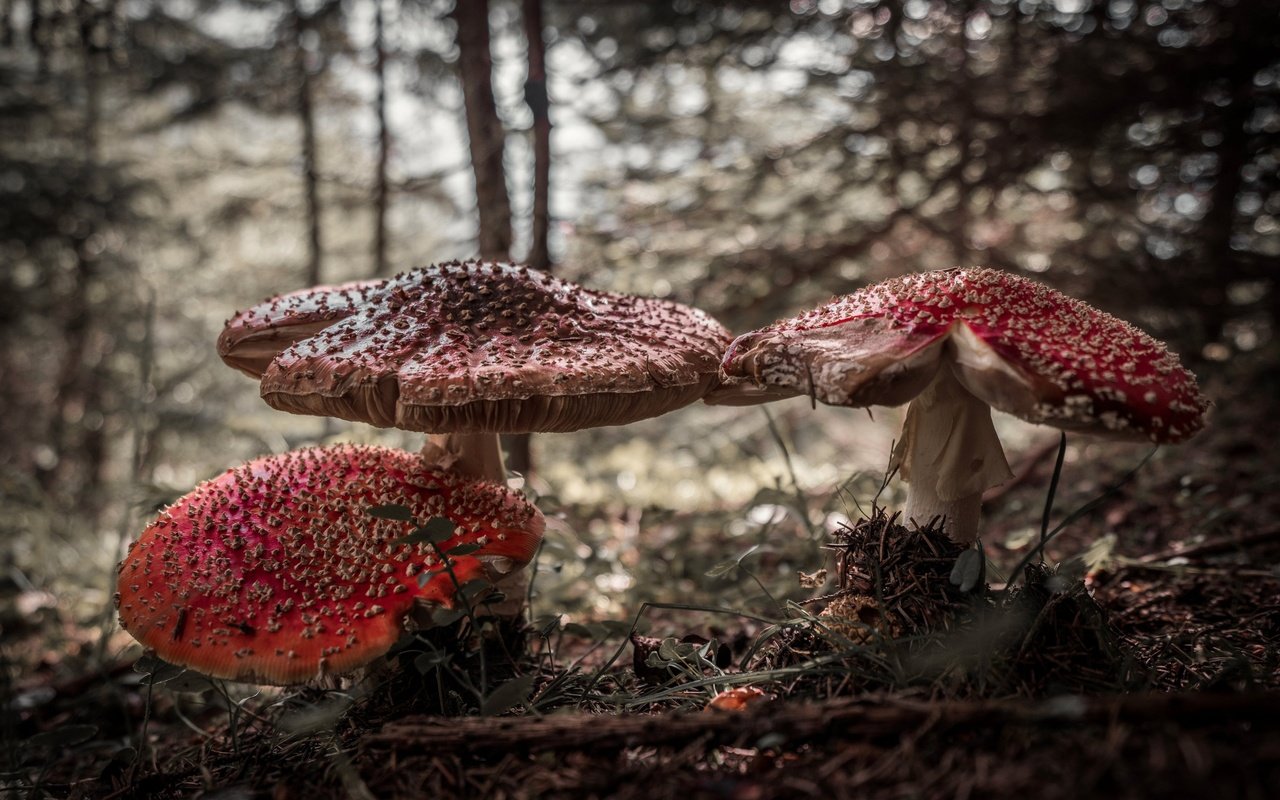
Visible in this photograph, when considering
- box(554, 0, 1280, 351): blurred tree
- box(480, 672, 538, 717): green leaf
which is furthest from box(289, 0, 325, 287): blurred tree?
box(480, 672, 538, 717): green leaf

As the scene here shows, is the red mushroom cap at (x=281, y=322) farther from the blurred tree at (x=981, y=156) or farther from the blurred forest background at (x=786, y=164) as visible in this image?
the blurred tree at (x=981, y=156)

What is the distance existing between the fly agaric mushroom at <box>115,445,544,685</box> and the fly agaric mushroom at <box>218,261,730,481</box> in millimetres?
282

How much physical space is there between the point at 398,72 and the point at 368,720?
355 inches

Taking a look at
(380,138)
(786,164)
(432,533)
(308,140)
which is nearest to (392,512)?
(432,533)

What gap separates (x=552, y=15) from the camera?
7484mm

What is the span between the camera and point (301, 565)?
2.15 metres

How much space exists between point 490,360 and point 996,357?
4.48 ft

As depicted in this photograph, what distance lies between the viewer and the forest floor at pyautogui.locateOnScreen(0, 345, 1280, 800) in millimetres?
1456

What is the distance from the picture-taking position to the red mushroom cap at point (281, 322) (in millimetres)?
2455

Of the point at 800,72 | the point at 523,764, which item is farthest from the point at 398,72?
the point at 523,764

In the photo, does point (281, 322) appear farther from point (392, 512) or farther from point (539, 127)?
point (539, 127)

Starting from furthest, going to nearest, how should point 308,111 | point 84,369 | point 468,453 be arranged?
point 84,369, point 308,111, point 468,453

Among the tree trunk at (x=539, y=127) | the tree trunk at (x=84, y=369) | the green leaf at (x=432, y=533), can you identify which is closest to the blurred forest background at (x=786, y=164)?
the tree trunk at (x=539, y=127)

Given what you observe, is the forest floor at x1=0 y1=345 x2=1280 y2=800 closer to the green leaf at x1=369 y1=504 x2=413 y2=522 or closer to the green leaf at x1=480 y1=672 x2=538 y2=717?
the green leaf at x1=480 y1=672 x2=538 y2=717
